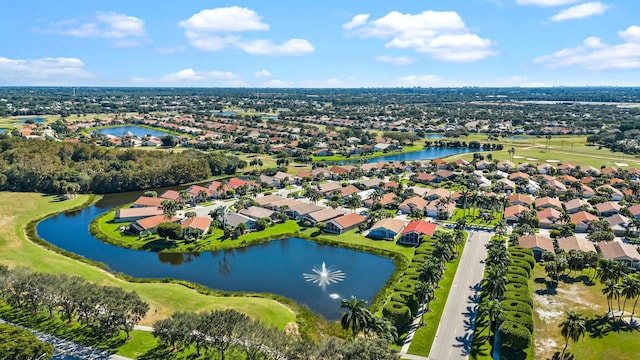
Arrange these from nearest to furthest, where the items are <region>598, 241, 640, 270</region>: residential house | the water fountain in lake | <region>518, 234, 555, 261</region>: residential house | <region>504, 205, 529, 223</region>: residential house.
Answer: the water fountain in lake
<region>598, 241, 640, 270</region>: residential house
<region>518, 234, 555, 261</region>: residential house
<region>504, 205, 529, 223</region>: residential house

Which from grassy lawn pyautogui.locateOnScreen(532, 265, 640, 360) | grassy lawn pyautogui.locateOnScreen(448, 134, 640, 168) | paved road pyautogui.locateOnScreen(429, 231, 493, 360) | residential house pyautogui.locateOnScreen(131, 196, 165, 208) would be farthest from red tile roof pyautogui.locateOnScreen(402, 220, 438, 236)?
grassy lawn pyautogui.locateOnScreen(448, 134, 640, 168)

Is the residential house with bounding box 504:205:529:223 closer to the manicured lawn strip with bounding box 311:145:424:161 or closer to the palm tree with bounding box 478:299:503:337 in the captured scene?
the palm tree with bounding box 478:299:503:337

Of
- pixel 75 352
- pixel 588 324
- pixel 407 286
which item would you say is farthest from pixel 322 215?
pixel 75 352

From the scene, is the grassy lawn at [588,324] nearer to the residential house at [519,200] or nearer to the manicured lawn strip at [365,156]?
the residential house at [519,200]

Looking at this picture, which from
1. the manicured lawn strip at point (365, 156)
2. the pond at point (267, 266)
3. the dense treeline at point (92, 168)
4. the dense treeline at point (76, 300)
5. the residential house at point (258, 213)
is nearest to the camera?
the dense treeline at point (76, 300)

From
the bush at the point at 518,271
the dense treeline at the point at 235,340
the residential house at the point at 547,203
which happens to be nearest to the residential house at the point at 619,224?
the residential house at the point at 547,203

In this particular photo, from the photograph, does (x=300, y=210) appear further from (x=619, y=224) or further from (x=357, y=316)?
(x=619, y=224)

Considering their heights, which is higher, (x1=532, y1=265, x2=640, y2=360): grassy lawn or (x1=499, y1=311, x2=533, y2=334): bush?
(x1=499, y1=311, x2=533, y2=334): bush
